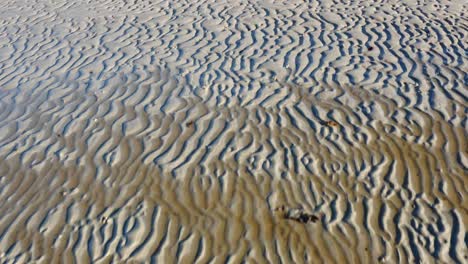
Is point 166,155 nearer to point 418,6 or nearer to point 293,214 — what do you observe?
point 293,214

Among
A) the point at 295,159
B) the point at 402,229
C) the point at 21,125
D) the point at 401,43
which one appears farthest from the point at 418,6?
the point at 21,125

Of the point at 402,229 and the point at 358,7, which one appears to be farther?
the point at 358,7

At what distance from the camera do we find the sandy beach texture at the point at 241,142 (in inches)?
231

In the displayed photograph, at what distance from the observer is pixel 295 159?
22.9 feet

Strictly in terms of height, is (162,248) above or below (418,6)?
above

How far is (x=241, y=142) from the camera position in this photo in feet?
24.4

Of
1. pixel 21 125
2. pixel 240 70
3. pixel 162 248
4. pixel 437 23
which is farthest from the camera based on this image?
pixel 437 23

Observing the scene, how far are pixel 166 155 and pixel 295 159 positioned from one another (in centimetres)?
187

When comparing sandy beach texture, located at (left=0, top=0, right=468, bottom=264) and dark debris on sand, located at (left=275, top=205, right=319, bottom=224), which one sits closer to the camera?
sandy beach texture, located at (left=0, top=0, right=468, bottom=264)

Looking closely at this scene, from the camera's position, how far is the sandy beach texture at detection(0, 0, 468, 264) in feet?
19.2

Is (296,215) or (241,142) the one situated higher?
(296,215)

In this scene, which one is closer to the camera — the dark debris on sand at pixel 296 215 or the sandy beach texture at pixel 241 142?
the sandy beach texture at pixel 241 142

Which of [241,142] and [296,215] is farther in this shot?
[241,142]

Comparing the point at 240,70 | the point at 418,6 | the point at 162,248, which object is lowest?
the point at 418,6
